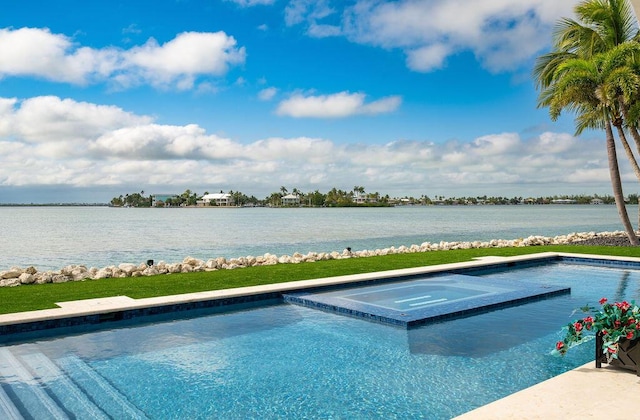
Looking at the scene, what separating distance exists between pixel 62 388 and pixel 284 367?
7.69 ft

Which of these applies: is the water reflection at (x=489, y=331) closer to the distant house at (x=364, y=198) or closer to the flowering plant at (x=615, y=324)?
the flowering plant at (x=615, y=324)

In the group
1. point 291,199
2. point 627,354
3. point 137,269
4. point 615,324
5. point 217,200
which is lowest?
point 137,269

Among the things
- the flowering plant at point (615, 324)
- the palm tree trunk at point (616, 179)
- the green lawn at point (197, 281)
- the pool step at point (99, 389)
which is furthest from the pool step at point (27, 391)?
the palm tree trunk at point (616, 179)

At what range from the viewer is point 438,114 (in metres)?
36.4

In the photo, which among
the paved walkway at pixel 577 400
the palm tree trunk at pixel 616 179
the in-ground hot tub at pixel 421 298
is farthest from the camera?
the palm tree trunk at pixel 616 179

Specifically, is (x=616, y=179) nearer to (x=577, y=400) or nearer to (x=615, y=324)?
(x=615, y=324)

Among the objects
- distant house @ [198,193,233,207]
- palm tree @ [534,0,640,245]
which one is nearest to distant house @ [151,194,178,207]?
distant house @ [198,193,233,207]

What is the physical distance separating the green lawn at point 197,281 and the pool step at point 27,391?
2.27 meters

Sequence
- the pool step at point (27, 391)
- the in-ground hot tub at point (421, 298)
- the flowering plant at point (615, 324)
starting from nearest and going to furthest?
1. the flowering plant at point (615, 324)
2. the pool step at point (27, 391)
3. the in-ground hot tub at point (421, 298)

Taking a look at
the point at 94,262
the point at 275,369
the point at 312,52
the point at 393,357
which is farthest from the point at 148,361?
the point at 312,52

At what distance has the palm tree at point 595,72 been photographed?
17250 mm

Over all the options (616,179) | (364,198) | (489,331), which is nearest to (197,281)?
(489,331)

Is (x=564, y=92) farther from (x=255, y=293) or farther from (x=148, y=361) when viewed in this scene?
(x=148, y=361)

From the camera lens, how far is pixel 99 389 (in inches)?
208
